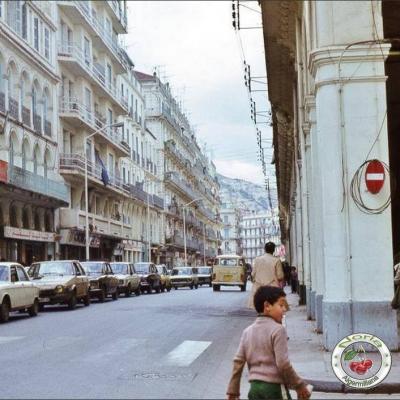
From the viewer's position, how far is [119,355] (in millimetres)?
13391

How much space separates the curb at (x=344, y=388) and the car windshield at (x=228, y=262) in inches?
1466

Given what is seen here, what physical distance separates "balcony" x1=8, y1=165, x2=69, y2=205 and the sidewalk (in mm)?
21440

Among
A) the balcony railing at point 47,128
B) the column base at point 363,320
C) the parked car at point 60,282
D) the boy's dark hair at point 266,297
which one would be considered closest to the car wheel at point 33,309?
the parked car at point 60,282

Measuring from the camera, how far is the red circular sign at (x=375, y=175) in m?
12.7

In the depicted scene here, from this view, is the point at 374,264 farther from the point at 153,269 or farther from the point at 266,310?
the point at 153,269

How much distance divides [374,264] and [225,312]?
12.5 m

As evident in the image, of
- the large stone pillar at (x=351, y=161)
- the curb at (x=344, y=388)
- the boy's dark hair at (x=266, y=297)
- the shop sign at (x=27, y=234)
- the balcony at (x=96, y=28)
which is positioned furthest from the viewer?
the balcony at (x=96, y=28)

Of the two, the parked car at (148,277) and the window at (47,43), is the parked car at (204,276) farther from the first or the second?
the window at (47,43)

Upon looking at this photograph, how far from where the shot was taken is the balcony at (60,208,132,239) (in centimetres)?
4744

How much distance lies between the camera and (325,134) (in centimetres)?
1296

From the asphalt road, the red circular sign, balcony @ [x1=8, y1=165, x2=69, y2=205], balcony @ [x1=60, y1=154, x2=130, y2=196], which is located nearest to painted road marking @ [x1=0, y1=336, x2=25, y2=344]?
the asphalt road

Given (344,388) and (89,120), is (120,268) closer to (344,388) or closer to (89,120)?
(89,120)

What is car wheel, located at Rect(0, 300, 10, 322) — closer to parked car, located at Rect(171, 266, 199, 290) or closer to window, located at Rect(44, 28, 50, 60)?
window, located at Rect(44, 28, 50, 60)

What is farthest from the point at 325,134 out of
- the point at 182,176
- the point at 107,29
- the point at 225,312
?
the point at 182,176
